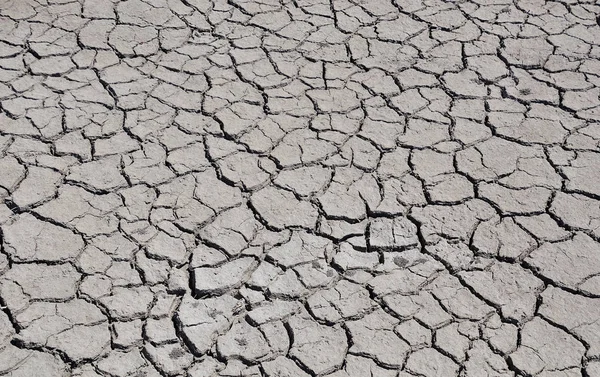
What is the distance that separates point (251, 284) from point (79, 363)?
0.69 metres

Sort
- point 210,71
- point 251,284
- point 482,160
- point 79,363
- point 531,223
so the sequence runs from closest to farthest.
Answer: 1. point 79,363
2. point 251,284
3. point 531,223
4. point 482,160
5. point 210,71

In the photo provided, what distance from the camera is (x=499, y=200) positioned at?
3545 mm

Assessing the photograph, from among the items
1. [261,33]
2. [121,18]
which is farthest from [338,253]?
[121,18]

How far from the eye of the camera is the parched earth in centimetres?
294

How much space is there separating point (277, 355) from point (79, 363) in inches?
27.0

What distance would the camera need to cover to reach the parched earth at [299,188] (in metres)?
2.94

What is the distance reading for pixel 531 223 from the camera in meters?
3.45

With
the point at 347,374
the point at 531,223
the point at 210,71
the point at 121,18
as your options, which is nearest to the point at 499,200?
the point at 531,223

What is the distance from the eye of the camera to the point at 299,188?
11.7 ft

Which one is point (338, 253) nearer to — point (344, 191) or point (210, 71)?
point (344, 191)

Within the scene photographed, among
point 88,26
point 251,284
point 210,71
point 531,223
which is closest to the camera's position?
point 251,284

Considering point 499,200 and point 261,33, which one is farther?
point 261,33

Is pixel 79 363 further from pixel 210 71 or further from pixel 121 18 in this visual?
pixel 121 18

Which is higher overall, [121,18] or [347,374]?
[121,18]
